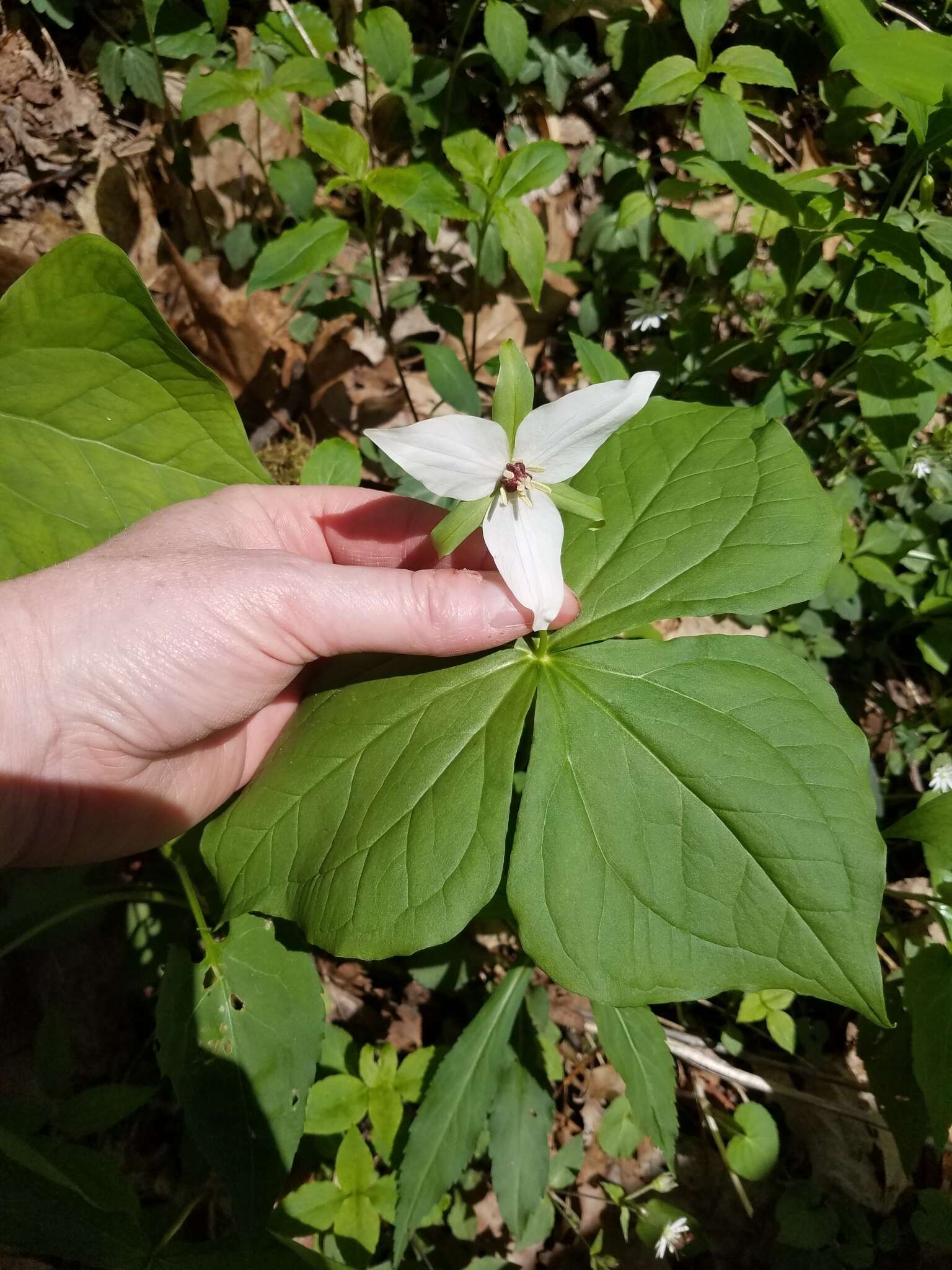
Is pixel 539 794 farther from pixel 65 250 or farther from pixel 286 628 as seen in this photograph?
pixel 65 250

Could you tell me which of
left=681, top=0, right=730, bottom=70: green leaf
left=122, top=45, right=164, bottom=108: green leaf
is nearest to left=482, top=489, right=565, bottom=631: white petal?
left=681, top=0, right=730, bottom=70: green leaf

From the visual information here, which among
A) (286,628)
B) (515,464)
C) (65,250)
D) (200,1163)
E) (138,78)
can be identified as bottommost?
(200,1163)

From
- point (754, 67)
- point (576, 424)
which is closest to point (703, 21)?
point (754, 67)

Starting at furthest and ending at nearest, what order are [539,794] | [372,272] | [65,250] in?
[372,272]
[65,250]
[539,794]

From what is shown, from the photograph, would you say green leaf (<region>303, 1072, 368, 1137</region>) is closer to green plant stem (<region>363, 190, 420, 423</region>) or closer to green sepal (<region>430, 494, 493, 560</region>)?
green sepal (<region>430, 494, 493, 560</region>)

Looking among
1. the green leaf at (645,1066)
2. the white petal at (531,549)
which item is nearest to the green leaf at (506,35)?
the white petal at (531,549)

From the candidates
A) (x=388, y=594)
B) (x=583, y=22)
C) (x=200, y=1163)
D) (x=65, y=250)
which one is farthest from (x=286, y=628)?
(x=583, y=22)

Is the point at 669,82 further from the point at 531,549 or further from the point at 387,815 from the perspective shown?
the point at 387,815
